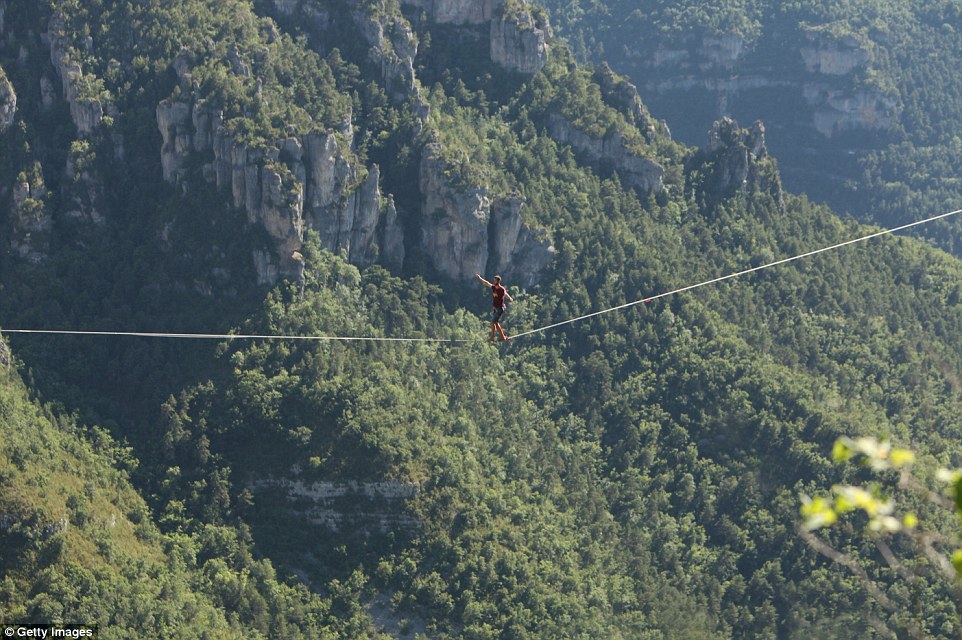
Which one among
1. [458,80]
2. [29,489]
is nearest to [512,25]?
[458,80]

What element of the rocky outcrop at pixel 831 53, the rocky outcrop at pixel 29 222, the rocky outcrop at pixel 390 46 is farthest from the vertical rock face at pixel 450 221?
the rocky outcrop at pixel 831 53

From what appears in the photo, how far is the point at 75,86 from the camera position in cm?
9300

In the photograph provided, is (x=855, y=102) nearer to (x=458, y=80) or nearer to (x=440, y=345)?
(x=458, y=80)

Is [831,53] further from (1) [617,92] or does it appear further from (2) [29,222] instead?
(2) [29,222]

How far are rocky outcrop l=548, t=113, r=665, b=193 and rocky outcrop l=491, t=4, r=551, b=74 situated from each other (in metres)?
4.80

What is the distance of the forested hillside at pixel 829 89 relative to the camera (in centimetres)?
19025

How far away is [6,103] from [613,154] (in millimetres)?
42637

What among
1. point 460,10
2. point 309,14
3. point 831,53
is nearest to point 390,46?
point 309,14

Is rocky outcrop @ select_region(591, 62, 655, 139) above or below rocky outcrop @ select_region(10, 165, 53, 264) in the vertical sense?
above

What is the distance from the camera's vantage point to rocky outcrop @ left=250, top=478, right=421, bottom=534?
3346 inches

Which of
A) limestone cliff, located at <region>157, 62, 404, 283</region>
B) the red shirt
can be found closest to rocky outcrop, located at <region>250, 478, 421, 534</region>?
limestone cliff, located at <region>157, 62, 404, 283</region>

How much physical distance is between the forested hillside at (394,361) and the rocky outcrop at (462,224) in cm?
20

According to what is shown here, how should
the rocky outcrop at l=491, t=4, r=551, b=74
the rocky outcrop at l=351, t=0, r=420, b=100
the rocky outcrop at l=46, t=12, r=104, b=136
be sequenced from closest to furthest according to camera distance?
the rocky outcrop at l=46, t=12, r=104, b=136 < the rocky outcrop at l=351, t=0, r=420, b=100 < the rocky outcrop at l=491, t=4, r=551, b=74

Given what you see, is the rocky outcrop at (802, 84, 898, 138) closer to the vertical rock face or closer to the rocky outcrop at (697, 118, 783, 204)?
the rocky outcrop at (697, 118, 783, 204)
